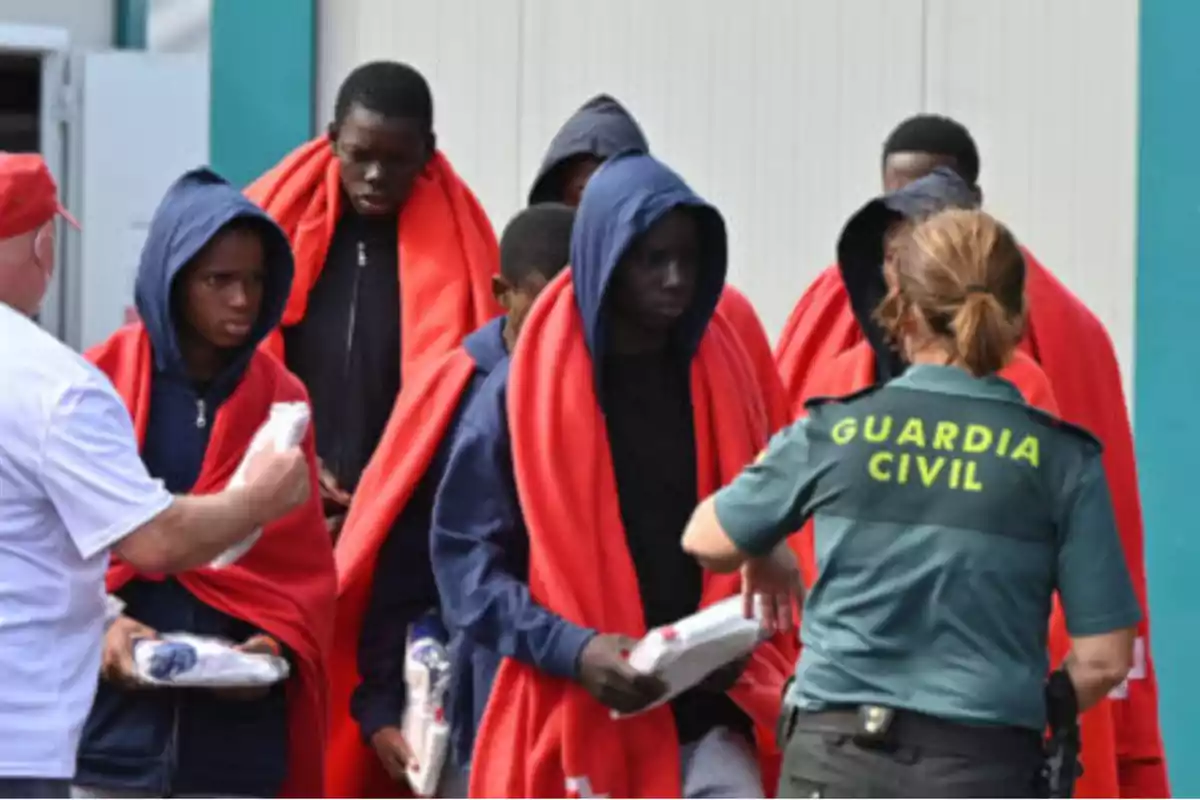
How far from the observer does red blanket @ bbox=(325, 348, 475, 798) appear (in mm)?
5680

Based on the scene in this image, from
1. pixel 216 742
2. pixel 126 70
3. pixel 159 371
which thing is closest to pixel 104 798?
pixel 216 742

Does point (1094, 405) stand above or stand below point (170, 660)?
above

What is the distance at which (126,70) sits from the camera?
12.0m

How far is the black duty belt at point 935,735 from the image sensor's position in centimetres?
390

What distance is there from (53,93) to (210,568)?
7.31 meters

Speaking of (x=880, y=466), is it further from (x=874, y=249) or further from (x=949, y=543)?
(x=874, y=249)

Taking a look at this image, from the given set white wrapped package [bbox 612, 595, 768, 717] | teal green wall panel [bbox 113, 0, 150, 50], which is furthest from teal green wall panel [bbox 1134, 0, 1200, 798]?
teal green wall panel [bbox 113, 0, 150, 50]

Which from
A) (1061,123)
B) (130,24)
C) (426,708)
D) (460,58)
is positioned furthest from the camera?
(130,24)

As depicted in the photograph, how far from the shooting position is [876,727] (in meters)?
3.92

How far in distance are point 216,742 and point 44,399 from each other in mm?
1333

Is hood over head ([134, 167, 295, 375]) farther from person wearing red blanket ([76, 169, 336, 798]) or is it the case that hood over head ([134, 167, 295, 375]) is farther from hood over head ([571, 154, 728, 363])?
hood over head ([571, 154, 728, 363])

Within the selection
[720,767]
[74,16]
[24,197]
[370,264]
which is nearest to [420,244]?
[370,264]

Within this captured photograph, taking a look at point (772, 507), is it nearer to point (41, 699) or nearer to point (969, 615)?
point (969, 615)

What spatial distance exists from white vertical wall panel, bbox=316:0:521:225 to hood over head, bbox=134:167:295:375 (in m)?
3.18
